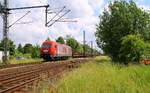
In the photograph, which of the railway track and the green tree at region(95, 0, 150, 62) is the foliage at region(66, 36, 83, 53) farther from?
the railway track

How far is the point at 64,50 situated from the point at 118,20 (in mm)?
17061

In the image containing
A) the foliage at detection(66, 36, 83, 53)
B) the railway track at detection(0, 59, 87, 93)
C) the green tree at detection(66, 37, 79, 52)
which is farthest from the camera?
the green tree at detection(66, 37, 79, 52)

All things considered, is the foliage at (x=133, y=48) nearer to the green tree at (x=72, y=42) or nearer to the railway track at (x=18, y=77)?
the railway track at (x=18, y=77)

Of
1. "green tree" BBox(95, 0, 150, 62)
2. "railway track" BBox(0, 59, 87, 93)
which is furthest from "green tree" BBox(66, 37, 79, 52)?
"railway track" BBox(0, 59, 87, 93)

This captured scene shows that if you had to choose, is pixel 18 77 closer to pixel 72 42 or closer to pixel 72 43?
pixel 72 43

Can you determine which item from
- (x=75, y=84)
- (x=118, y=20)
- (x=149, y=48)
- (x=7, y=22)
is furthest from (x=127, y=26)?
(x=75, y=84)

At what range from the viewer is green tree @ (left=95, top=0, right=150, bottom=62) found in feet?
171

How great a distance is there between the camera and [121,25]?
53000 millimetres

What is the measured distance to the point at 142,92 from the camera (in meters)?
13.1

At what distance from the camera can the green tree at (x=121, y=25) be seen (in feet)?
171

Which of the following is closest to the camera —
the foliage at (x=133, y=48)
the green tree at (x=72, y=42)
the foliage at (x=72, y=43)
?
the foliage at (x=133, y=48)

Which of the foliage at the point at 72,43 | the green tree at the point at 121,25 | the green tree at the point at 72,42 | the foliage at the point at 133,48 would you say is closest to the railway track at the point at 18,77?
the foliage at the point at 133,48

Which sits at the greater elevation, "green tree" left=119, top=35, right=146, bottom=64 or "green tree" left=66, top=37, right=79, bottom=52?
"green tree" left=66, top=37, right=79, bottom=52

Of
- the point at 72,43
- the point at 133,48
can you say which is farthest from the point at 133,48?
the point at 72,43
